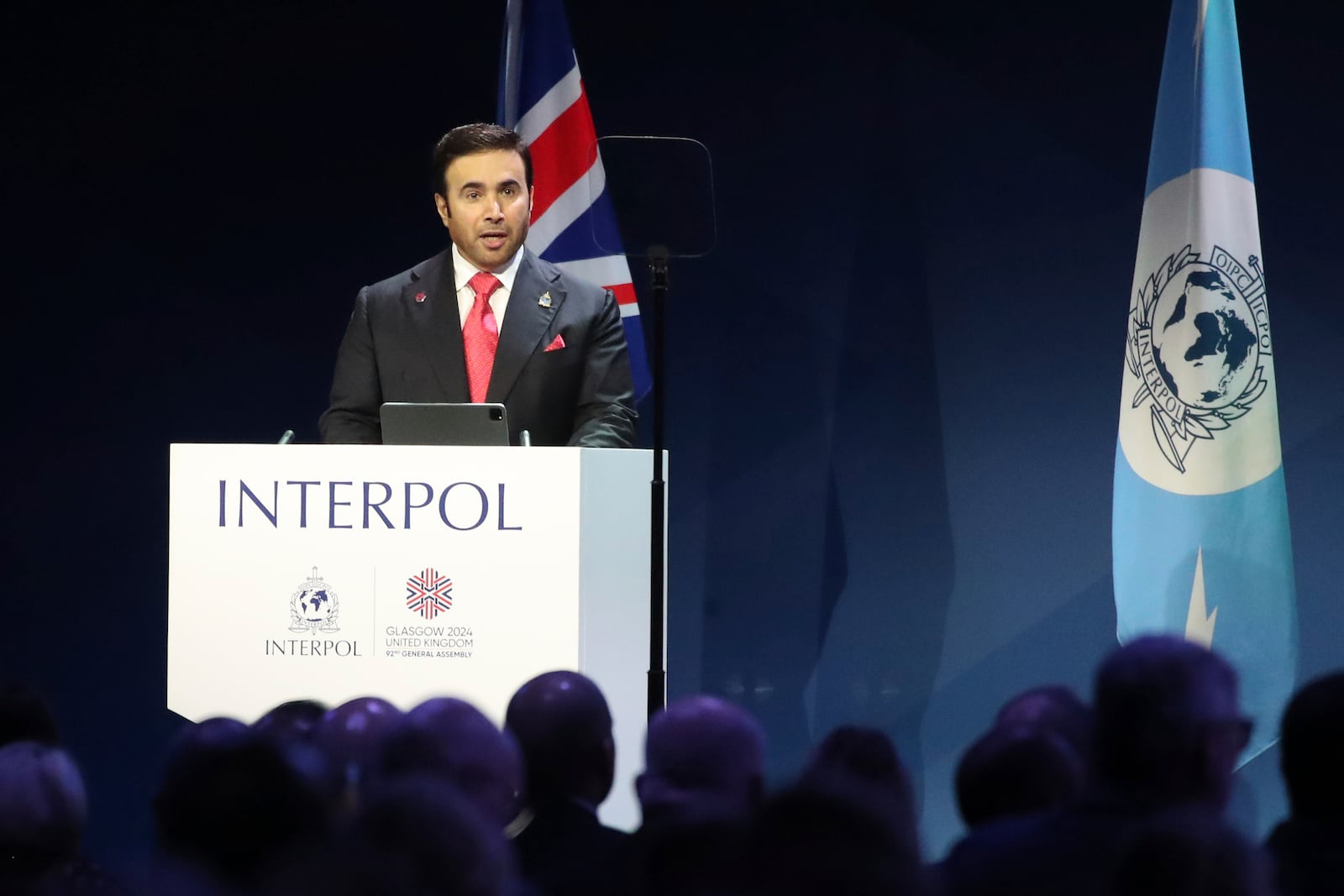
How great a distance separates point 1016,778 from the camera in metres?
1.78

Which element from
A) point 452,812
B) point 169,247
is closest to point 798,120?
point 169,247

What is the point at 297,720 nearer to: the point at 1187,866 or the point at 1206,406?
the point at 1187,866

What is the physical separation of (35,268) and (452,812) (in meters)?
4.48

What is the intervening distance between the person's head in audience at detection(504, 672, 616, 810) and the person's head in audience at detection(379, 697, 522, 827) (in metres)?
0.11

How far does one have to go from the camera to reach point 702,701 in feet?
6.68

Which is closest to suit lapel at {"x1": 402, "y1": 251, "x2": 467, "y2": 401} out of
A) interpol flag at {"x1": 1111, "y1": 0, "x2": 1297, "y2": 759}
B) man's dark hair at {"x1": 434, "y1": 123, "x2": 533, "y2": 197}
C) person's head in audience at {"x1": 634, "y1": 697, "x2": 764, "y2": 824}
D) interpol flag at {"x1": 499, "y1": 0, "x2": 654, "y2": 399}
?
man's dark hair at {"x1": 434, "y1": 123, "x2": 533, "y2": 197}

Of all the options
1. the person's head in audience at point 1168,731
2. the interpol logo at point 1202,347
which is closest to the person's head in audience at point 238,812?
the person's head in audience at point 1168,731

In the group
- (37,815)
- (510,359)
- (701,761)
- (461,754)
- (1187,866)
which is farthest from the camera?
(510,359)

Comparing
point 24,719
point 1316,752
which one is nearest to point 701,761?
point 1316,752

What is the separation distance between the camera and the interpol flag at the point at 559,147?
483cm

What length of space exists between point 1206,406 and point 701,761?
295cm

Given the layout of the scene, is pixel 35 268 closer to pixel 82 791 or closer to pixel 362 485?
pixel 362 485

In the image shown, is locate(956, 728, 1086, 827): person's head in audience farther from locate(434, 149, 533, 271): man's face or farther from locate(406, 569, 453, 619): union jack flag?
locate(434, 149, 533, 271): man's face

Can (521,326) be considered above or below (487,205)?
below
